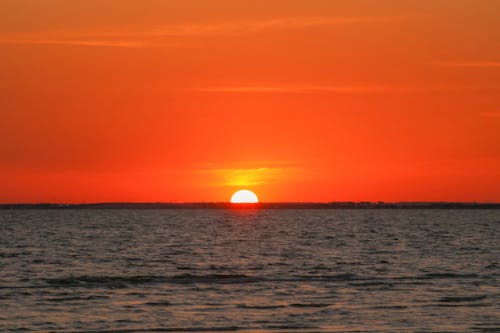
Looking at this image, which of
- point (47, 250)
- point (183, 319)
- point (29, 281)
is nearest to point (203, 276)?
point (29, 281)

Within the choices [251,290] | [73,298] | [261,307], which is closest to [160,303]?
[73,298]

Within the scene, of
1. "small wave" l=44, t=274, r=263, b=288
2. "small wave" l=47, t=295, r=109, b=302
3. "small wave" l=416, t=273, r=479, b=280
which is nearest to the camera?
"small wave" l=47, t=295, r=109, b=302

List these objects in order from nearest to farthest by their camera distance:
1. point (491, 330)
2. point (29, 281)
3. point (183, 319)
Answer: point (491, 330)
point (183, 319)
point (29, 281)

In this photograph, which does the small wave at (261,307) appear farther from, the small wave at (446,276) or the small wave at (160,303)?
the small wave at (446,276)

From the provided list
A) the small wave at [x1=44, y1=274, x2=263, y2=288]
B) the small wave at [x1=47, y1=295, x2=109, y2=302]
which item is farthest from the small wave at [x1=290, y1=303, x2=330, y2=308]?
the small wave at [x1=44, y1=274, x2=263, y2=288]

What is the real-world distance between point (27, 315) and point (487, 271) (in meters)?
31.4

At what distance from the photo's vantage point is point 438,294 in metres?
45.6

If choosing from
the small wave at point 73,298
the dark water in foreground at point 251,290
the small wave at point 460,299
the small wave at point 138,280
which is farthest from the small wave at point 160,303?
the small wave at point 460,299

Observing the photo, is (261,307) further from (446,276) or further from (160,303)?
(446,276)

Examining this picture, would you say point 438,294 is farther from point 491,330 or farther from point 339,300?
point 491,330

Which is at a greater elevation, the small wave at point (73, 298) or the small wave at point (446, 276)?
the small wave at point (446, 276)

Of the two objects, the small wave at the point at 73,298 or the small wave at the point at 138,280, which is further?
the small wave at the point at 138,280

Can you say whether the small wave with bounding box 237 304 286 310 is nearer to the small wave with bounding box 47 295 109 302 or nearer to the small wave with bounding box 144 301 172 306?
the small wave with bounding box 144 301 172 306

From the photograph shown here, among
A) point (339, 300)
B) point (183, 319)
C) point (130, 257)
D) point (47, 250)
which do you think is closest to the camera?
point (183, 319)
